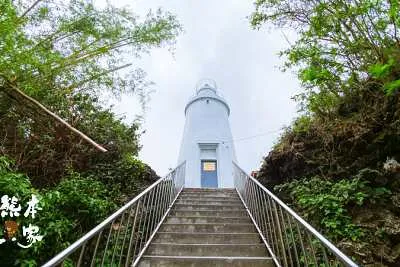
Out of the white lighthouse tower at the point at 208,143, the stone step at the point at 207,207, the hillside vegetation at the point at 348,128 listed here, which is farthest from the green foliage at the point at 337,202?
the white lighthouse tower at the point at 208,143

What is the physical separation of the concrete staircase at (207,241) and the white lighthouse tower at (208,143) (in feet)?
16.1

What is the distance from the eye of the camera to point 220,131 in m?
11.1

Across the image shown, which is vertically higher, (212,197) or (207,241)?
(212,197)

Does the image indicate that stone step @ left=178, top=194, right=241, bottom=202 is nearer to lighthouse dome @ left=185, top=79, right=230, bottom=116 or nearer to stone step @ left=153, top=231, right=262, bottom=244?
stone step @ left=153, top=231, right=262, bottom=244

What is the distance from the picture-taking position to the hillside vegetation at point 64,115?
3387 millimetres

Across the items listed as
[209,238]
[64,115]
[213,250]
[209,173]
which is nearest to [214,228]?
[209,238]

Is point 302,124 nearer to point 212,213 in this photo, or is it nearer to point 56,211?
point 212,213

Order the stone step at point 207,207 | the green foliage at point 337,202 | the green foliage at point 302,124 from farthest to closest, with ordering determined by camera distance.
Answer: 1. the green foliage at point 302,124
2. the stone step at point 207,207
3. the green foliage at point 337,202

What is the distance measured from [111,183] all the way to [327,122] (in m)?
3.67

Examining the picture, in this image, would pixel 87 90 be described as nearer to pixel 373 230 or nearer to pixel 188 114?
pixel 373 230

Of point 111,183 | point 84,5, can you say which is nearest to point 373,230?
point 111,183

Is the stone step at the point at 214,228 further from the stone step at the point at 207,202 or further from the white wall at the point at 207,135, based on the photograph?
the white wall at the point at 207,135

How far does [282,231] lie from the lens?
3.36 m

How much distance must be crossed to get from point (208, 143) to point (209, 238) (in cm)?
705
